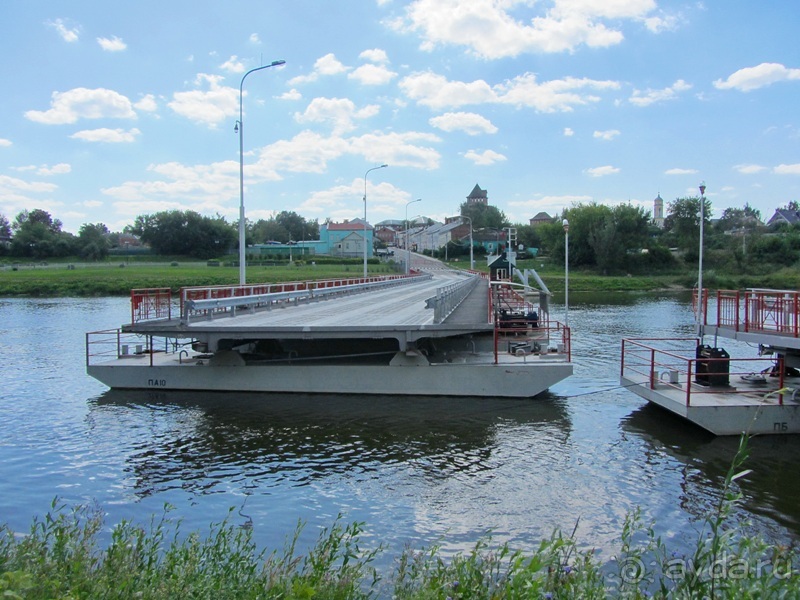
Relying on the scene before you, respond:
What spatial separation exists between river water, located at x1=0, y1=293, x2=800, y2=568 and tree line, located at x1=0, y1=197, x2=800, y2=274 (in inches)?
3567

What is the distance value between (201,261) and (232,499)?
11936 centimetres

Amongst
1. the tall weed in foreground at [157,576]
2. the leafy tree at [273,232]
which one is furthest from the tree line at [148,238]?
the tall weed in foreground at [157,576]

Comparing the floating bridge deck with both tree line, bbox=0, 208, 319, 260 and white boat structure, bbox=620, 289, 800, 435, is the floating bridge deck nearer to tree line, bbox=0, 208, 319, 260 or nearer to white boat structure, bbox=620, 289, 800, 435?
white boat structure, bbox=620, 289, 800, 435

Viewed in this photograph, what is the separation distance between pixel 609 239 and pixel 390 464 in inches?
3983

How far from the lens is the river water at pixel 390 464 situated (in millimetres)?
10586

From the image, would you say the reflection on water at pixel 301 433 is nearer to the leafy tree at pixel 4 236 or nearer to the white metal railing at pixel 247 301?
the white metal railing at pixel 247 301

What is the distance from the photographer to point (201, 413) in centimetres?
1777

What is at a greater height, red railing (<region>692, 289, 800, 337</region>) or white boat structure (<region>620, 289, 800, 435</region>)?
red railing (<region>692, 289, 800, 337</region>)

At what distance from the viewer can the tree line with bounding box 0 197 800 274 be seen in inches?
3912

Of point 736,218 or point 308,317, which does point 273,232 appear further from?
point 308,317

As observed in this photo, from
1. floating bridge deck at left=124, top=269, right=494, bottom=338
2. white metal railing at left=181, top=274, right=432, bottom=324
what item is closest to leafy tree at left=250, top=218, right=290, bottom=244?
→ white metal railing at left=181, top=274, right=432, bottom=324

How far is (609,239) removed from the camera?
107250 mm

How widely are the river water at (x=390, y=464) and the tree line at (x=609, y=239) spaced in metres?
90.6

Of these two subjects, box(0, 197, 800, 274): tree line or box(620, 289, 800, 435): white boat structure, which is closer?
box(620, 289, 800, 435): white boat structure
